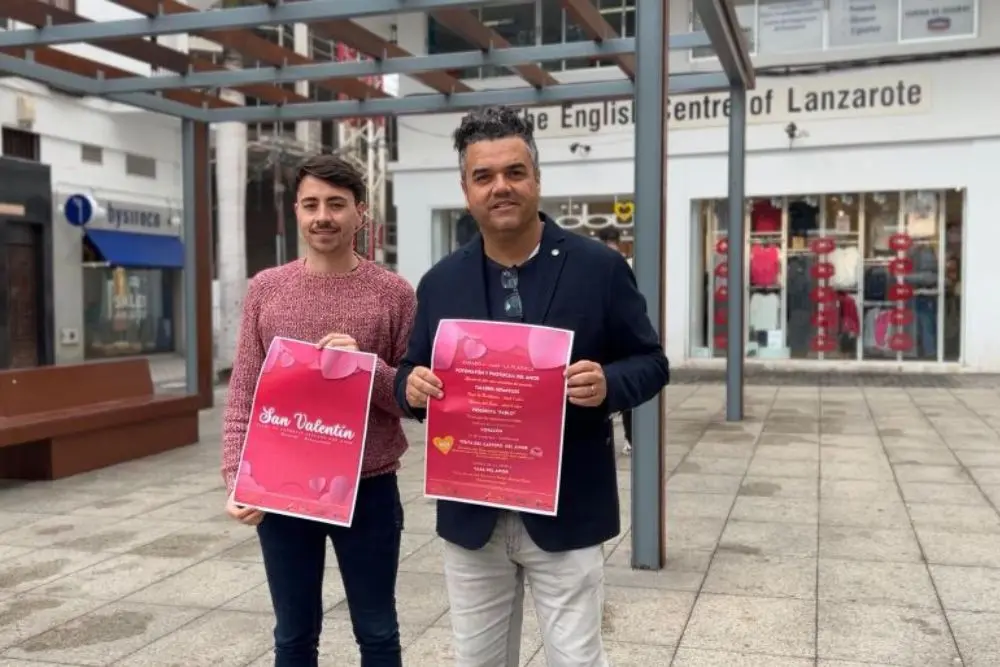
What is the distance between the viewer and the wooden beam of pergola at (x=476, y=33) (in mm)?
7532

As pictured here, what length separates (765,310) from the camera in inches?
640

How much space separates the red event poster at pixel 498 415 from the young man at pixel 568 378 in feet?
0.16

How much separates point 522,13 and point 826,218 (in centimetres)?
637

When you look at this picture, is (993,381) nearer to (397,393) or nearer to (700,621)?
(700,621)

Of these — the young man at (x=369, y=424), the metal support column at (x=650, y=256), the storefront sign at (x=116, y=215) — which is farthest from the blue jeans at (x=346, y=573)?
the storefront sign at (x=116, y=215)

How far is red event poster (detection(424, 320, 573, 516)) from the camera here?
88.9 inches

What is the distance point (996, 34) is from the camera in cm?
1436

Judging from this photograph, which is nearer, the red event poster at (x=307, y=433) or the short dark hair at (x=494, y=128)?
the short dark hair at (x=494, y=128)

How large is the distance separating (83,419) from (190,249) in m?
3.49

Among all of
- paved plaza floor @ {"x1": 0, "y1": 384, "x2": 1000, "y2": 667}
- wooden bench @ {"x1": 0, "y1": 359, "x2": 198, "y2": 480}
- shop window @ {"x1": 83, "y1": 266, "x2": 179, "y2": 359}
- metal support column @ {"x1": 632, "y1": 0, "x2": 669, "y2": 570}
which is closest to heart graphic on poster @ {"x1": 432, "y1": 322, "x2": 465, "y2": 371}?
paved plaza floor @ {"x1": 0, "y1": 384, "x2": 1000, "y2": 667}

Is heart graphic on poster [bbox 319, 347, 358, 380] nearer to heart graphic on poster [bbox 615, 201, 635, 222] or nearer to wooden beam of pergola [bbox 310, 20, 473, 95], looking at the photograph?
wooden beam of pergola [bbox 310, 20, 473, 95]

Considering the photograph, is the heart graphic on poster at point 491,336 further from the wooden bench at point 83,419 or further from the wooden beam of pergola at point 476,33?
the wooden bench at point 83,419

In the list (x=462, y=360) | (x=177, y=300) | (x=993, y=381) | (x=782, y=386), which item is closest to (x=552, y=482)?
(x=462, y=360)

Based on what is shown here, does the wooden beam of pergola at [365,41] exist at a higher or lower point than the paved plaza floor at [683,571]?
higher
